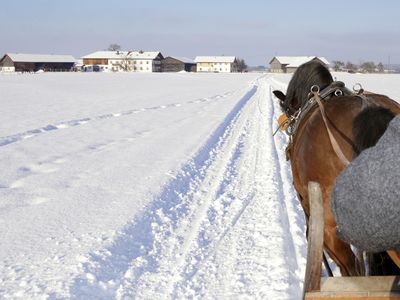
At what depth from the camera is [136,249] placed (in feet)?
15.8

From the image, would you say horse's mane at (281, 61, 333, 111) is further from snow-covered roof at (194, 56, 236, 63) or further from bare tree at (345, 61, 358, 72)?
snow-covered roof at (194, 56, 236, 63)

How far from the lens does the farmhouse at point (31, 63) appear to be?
4616 inches

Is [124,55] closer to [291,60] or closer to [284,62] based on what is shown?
[284,62]

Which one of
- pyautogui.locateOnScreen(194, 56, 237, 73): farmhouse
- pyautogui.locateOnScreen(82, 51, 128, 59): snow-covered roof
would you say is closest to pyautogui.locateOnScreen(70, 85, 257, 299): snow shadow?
pyautogui.locateOnScreen(82, 51, 128, 59): snow-covered roof

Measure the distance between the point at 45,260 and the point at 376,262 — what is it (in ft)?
9.89

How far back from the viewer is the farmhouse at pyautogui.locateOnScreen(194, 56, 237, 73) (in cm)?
16188

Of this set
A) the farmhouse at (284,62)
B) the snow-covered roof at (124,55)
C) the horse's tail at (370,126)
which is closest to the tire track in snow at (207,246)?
the horse's tail at (370,126)

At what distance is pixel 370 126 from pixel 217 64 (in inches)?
6425

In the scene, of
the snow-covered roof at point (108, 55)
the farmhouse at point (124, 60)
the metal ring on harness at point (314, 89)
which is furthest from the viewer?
the snow-covered roof at point (108, 55)

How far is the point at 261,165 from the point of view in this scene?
8.66m

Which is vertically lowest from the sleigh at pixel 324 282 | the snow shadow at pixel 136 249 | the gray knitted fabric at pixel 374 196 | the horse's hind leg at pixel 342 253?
the snow shadow at pixel 136 249

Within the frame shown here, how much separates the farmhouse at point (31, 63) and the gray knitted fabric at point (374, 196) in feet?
404

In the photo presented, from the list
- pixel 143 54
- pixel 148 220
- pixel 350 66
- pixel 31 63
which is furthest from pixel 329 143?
pixel 143 54

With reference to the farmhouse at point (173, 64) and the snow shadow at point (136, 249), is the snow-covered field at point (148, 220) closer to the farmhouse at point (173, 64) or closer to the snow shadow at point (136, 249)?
the snow shadow at point (136, 249)
